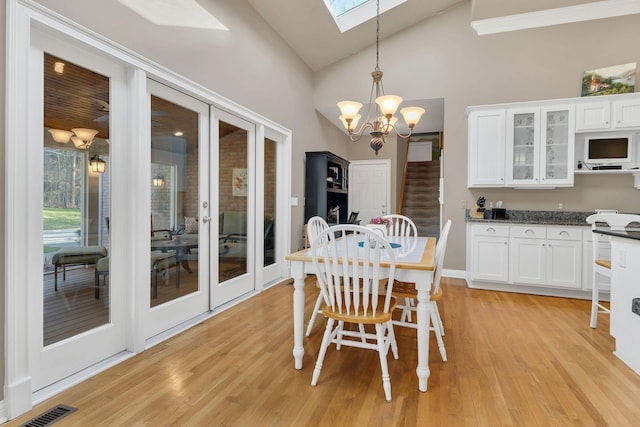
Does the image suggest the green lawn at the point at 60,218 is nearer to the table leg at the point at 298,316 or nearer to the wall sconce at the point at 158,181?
the wall sconce at the point at 158,181

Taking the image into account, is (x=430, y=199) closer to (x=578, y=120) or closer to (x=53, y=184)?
(x=578, y=120)

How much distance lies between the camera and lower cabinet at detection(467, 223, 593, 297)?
3926 mm

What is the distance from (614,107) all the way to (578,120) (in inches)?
15.0

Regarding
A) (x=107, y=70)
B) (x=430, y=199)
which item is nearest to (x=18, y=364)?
(x=107, y=70)

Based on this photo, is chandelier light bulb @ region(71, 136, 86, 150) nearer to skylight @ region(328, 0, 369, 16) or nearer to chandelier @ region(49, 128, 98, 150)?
chandelier @ region(49, 128, 98, 150)

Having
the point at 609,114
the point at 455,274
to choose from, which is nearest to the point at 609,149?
the point at 609,114

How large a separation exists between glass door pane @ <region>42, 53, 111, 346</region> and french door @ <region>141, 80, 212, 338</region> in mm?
335

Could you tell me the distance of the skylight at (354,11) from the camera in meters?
4.48

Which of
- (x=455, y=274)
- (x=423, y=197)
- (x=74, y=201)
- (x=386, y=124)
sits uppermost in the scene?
(x=386, y=124)

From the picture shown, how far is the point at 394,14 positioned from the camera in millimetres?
4645

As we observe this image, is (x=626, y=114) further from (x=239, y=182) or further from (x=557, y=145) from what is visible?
(x=239, y=182)

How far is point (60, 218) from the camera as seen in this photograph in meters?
2.02

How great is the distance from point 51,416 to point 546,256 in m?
4.70

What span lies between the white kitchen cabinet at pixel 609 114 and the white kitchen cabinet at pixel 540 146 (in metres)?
0.11
